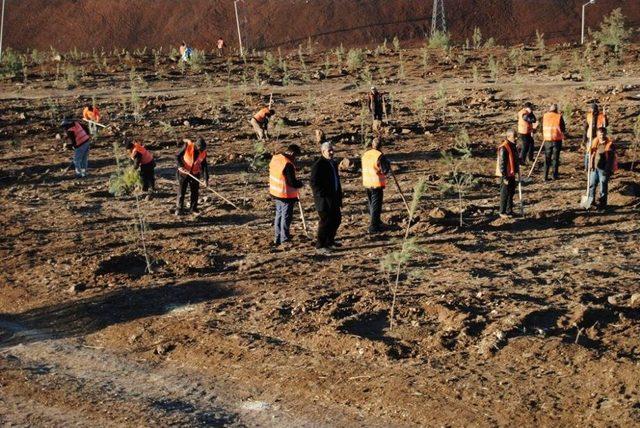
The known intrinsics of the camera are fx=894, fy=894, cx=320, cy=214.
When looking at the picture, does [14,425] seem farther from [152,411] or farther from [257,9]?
[257,9]

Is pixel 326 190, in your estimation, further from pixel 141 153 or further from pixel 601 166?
pixel 141 153

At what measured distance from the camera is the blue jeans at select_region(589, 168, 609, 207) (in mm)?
12977

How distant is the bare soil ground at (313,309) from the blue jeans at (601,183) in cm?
21

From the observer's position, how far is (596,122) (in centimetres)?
1450

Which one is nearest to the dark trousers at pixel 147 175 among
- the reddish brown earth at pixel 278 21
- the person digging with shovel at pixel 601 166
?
the person digging with shovel at pixel 601 166

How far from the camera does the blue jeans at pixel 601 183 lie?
1298 cm

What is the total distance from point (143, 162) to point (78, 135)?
251 centimetres

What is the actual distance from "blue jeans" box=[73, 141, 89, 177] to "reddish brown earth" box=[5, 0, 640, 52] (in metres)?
36.6

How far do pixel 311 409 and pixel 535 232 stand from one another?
5993 millimetres

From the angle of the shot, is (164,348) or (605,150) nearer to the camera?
(164,348)

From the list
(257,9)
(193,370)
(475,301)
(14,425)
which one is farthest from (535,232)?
(257,9)

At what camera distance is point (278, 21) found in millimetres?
55438

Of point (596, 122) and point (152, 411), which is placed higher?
point (596, 122)

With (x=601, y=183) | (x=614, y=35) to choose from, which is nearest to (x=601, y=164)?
(x=601, y=183)
